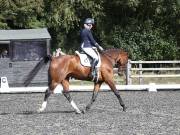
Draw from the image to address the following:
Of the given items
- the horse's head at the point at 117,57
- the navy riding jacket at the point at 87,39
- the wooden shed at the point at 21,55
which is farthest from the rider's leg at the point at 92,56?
the wooden shed at the point at 21,55

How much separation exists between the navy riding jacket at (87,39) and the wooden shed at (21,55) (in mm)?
11430

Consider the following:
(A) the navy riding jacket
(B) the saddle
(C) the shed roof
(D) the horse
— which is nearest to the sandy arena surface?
(D) the horse

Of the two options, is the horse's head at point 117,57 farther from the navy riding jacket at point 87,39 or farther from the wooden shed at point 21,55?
the wooden shed at point 21,55

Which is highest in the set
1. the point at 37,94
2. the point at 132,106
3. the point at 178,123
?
the point at 178,123

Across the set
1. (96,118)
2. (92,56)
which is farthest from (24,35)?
(96,118)

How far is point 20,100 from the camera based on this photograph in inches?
788

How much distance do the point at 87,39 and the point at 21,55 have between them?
1198cm

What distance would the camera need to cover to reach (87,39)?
1511cm

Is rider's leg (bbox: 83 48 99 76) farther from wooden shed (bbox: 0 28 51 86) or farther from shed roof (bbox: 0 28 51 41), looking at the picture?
shed roof (bbox: 0 28 51 41)

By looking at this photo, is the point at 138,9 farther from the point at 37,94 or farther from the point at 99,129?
the point at 99,129

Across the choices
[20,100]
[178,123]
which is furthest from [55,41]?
[178,123]

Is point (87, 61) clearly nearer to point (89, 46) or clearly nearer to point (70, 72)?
point (89, 46)

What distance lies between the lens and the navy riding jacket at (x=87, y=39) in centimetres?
1499

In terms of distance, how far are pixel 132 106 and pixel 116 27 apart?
2230 centimetres
